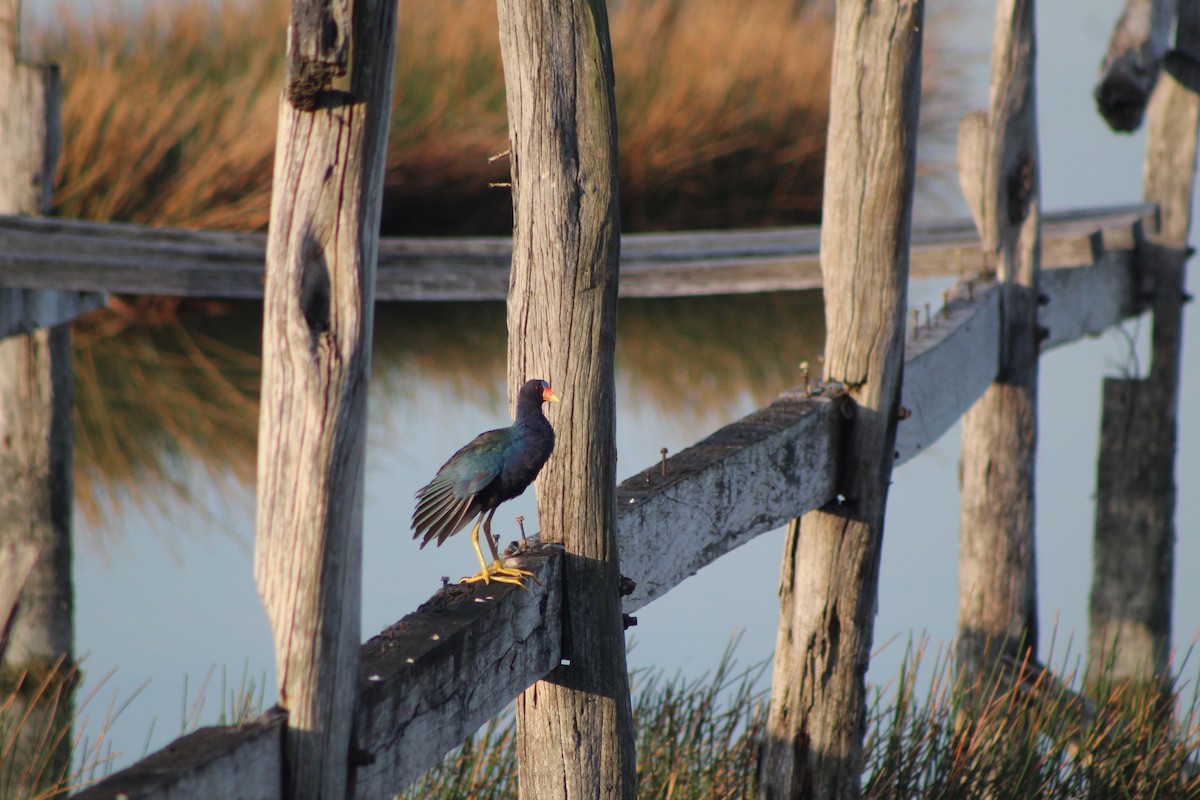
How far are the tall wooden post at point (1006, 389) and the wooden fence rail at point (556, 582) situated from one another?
14 centimetres

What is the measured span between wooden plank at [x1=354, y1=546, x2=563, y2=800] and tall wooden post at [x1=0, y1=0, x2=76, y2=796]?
2978 mm

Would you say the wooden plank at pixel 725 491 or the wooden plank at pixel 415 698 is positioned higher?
the wooden plank at pixel 725 491

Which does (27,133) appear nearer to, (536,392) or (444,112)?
(536,392)

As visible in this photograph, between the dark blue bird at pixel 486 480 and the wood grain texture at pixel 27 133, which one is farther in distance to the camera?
the wood grain texture at pixel 27 133

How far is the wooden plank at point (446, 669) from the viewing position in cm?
179

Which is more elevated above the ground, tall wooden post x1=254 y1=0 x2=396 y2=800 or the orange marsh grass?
the orange marsh grass

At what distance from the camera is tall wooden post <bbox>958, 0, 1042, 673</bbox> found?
13.9ft

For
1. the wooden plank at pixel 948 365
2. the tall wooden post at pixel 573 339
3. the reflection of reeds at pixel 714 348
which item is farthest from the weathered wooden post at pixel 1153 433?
the tall wooden post at pixel 573 339

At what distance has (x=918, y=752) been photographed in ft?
11.4

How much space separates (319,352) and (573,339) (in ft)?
2.25

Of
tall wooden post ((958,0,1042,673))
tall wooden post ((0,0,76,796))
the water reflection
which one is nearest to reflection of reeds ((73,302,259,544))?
the water reflection

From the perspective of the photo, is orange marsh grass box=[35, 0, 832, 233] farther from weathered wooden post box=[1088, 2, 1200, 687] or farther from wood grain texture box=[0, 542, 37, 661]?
wood grain texture box=[0, 542, 37, 661]

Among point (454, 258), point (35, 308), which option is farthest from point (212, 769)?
point (454, 258)

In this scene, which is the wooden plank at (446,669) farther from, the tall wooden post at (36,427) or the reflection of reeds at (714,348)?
the reflection of reeds at (714,348)
